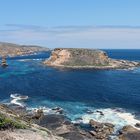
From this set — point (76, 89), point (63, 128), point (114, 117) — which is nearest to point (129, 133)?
point (63, 128)

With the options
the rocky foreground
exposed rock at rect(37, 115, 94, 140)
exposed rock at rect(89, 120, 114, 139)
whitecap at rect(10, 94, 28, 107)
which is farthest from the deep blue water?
exposed rock at rect(89, 120, 114, 139)

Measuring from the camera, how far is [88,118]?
3708 inches

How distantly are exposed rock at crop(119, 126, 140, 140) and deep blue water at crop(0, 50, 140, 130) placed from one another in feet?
47.2

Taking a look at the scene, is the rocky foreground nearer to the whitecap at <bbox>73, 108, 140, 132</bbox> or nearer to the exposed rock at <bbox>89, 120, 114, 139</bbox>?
the exposed rock at <bbox>89, 120, 114, 139</bbox>

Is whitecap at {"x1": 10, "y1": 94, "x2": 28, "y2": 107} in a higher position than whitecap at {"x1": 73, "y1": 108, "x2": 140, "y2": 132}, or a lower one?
lower

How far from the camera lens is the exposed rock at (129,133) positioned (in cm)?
7856

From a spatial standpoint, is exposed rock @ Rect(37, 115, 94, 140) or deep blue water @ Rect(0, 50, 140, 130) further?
deep blue water @ Rect(0, 50, 140, 130)

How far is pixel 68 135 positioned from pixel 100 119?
17461mm

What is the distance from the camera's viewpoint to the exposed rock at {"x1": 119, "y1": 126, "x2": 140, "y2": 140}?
7856 centimetres

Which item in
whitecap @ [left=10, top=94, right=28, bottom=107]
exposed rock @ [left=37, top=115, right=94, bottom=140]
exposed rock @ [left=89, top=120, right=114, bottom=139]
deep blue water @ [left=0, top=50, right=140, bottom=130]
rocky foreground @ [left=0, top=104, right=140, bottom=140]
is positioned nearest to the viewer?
rocky foreground @ [left=0, top=104, right=140, bottom=140]

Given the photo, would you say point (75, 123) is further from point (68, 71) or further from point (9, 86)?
point (68, 71)

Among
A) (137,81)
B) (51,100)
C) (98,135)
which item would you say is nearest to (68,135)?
(98,135)

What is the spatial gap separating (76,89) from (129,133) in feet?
200

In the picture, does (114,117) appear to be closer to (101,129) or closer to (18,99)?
(101,129)
